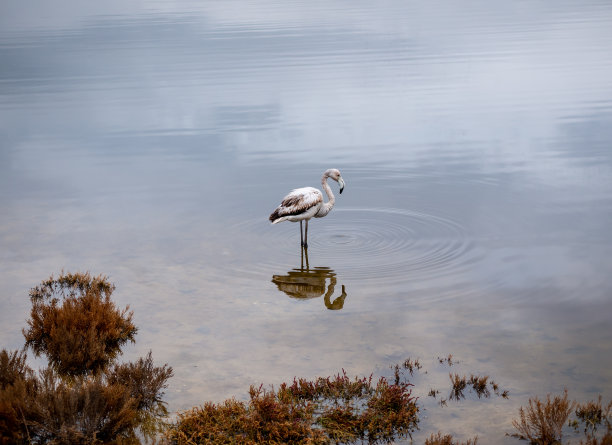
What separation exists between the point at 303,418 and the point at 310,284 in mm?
4678

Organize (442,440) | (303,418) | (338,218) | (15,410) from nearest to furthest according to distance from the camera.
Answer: (442,440) → (15,410) → (303,418) → (338,218)

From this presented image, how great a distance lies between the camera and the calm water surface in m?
9.75

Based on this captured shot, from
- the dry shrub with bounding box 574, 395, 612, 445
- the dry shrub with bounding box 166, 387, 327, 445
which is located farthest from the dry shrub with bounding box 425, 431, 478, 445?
the dry shrub with bounding box 574, 395, 612, 445

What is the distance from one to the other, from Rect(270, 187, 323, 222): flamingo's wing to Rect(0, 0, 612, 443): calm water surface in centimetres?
74

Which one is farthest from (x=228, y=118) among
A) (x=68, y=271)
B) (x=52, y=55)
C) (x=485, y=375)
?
(x=52, y=55)

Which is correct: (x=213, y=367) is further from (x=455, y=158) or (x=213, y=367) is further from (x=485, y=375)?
(x=455, y=158)

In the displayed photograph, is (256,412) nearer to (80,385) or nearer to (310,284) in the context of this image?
(80,385)

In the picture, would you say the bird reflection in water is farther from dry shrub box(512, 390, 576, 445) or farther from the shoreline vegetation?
dry shrub box(512, 390, 576, 445)

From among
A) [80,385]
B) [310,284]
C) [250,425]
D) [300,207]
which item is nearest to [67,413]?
[80,385]

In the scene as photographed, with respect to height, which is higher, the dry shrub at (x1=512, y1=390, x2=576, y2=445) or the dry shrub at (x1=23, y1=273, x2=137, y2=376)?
the dry shrub at (x1=23, y1=273, x2=137, y2=376)

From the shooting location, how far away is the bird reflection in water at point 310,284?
38.4 ft

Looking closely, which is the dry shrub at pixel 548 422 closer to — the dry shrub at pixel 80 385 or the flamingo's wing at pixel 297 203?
the dry shrub at pixel 80 385

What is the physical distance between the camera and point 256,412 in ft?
25.0

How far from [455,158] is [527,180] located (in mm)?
3347
